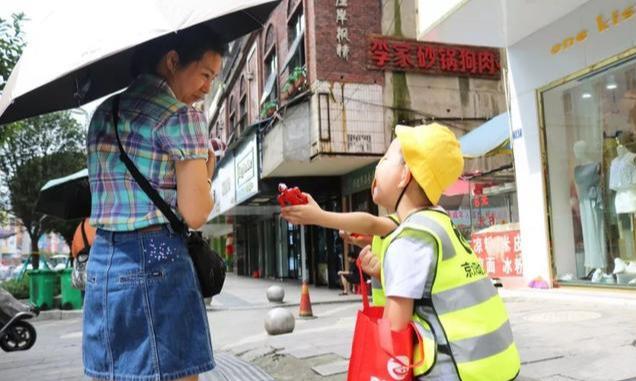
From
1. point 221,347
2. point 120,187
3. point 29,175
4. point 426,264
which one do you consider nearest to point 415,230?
point 426,264

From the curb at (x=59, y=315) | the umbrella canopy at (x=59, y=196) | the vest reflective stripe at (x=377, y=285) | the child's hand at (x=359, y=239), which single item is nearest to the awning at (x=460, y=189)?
the curb at (x=59, y=315)

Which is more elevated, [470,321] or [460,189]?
[460,189]

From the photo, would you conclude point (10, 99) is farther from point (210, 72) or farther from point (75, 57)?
point (210, 72)

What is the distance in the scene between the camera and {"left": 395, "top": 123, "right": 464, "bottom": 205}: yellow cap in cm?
191

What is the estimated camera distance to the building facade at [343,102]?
44.5ft

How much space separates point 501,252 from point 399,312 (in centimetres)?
884

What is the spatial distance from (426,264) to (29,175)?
26.0 meters

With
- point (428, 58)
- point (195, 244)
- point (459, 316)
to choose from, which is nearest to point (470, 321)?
point (459, 316)

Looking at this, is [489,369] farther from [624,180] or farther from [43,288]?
[43,288]

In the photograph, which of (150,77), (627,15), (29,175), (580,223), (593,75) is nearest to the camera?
(150,77)

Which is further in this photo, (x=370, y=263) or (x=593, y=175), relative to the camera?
(x=593, y=175)

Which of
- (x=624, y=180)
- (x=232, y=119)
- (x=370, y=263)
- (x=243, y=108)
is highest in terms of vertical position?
(x=232, y=119)

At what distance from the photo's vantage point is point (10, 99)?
2119mm

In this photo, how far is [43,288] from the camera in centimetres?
1245
